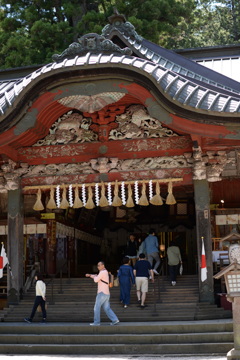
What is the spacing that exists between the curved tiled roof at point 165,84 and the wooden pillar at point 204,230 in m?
1.88

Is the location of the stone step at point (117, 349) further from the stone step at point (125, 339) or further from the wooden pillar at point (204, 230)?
the wooden pillar at point (204, 230)

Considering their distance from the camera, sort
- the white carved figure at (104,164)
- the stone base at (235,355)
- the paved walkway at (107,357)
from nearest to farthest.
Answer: the stone base at (235,355) < the paved walkway at (107,357) < the white carved figure at (104,164)

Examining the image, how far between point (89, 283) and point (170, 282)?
2062 millimetres

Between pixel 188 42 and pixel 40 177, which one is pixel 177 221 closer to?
pixel 40 177

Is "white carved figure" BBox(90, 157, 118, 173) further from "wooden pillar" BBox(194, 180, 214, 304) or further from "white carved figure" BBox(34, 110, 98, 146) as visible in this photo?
"wooden pillar" BBox(194, 180, 214, 304)

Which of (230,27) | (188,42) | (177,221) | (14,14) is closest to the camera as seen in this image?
(177,221)

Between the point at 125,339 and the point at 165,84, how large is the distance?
5.39 meters

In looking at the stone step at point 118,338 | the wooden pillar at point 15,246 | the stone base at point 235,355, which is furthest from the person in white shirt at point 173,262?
the stone base at point 235,355

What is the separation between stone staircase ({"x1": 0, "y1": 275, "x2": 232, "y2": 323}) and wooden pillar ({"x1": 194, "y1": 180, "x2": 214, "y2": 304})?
0.94 ft

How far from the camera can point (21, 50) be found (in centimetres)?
2362

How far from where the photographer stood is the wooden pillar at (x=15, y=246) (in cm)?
1297

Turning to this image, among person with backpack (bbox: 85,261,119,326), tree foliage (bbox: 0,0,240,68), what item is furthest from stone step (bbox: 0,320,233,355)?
tree foliage (bbox: 0,0,240,68)

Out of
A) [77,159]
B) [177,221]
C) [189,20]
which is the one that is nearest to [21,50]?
[189,20]

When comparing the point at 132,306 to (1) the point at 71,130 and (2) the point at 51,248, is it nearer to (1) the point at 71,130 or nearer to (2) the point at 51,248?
(1) the point at 71,130
